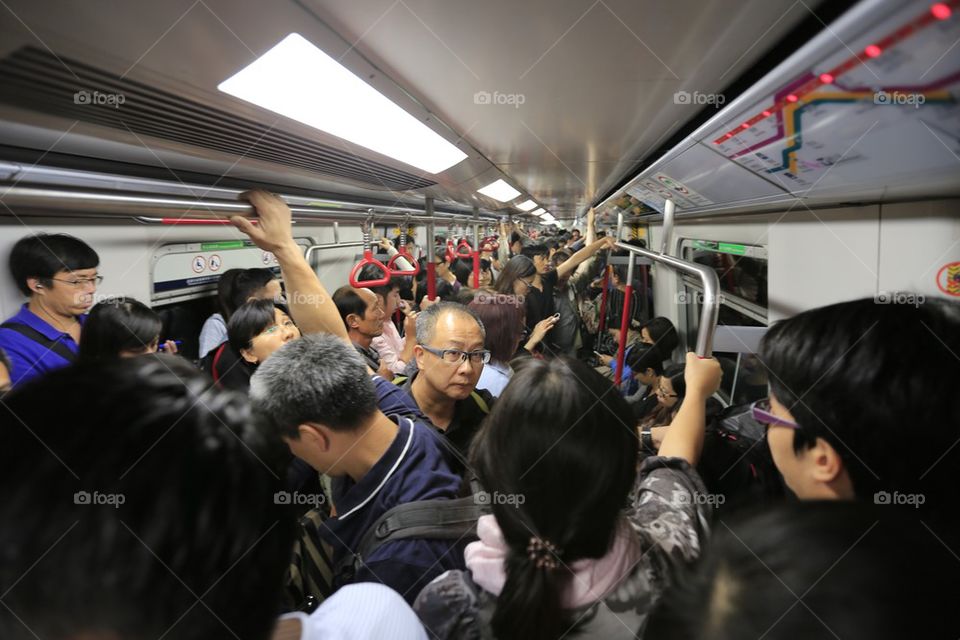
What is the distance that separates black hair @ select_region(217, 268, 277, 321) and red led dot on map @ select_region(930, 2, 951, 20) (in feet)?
12.5

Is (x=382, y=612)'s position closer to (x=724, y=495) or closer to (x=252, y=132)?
(x=724, y=495)

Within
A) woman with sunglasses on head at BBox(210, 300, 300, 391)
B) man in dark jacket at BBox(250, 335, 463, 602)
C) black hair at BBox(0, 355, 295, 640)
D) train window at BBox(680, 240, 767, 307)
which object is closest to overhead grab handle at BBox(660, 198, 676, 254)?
train window at BBox(680, 240, 767, 307)

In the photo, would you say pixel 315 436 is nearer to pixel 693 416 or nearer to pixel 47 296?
pixel 693 416

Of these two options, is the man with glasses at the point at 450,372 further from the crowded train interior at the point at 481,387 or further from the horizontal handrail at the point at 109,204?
the horizontal handrail at the point at 109,204

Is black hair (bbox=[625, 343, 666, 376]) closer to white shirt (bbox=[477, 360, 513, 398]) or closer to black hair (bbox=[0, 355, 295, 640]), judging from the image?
white shirt (bbox=[477, 360, 513, 398])

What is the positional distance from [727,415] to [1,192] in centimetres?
213

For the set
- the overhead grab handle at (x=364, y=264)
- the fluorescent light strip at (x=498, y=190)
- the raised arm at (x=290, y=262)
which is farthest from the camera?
the fluorescent light strip at (x=498, y=190)

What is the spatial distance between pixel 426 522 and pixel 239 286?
315 centimetres

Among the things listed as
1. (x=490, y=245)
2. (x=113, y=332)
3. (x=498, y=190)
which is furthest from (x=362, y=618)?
(x=490, y=245)

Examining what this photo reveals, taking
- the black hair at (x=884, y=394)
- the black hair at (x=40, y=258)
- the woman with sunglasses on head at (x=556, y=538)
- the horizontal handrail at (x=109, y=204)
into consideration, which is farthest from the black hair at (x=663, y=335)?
the black hair at (x=40, y=258)

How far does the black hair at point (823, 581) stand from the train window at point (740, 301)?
2237mm

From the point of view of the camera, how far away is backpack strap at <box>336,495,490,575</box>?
3.86ft

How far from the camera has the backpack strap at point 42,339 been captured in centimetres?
241

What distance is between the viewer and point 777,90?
1206 mm
